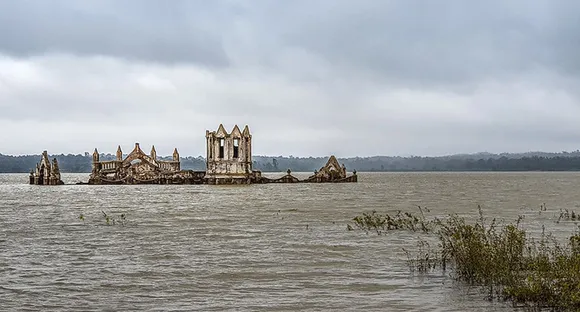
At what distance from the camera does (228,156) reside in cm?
9925

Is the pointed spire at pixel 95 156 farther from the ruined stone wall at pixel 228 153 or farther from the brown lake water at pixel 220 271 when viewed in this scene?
the brown lake water at pixel 220 271

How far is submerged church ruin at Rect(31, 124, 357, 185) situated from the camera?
323 ft

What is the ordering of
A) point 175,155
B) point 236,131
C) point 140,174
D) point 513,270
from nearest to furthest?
point 513,270
point 236,131
point 140,174
point 175,155

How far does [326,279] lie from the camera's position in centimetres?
1573

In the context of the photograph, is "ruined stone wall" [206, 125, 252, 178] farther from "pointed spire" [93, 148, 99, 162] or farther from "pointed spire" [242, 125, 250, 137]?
"pointed spire" [93, 148, 99, 162]

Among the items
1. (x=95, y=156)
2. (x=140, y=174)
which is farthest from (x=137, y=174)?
(x=95, y=156)

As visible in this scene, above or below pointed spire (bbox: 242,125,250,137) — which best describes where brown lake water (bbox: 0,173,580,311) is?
below

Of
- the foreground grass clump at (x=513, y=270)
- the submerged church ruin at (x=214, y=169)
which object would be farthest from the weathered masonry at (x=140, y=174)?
the foreground grass clump at (x=513, y=270)

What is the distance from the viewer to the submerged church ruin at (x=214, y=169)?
3880 inches

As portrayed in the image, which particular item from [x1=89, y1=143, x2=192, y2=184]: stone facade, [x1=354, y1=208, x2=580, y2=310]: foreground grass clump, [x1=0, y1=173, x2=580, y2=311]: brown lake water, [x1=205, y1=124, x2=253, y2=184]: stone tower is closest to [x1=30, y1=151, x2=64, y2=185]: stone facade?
[x1=89, y1=143, x2=192, y2=184]: stone facade

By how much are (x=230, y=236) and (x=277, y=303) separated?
12.9m

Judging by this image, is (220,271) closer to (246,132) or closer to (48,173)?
(246,132)

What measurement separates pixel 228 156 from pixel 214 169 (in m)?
3.50

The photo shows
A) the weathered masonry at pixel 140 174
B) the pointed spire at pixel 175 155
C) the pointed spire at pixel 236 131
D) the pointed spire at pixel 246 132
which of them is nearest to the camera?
the pointed spire at pixel 236 131
